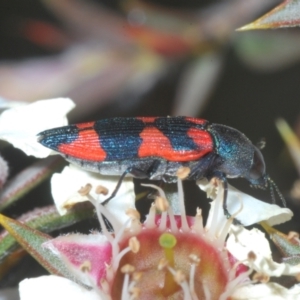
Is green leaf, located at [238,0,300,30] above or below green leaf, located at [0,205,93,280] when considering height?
above

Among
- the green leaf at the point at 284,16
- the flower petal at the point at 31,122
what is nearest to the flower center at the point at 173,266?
the flower petal at the point at 31,122

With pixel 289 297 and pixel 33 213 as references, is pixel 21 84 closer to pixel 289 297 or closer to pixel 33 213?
pixel 33 213

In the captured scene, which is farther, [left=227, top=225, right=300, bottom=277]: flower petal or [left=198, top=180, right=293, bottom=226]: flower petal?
[left=198, top=180, right=293, bottom=226]: flower petal

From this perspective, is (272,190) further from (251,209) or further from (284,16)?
(284,16)

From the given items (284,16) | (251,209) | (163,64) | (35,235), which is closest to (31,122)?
(35,235)

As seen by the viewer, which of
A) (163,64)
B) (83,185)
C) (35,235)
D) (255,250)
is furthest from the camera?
(163,64)

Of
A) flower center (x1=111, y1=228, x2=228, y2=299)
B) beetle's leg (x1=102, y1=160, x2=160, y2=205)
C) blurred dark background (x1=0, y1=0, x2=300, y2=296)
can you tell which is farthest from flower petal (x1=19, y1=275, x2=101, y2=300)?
blurred dark background (x1=0, y1=0, x2=300, y2=296)

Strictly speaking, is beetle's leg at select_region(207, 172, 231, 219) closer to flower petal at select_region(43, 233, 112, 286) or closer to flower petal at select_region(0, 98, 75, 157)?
flower petal at select_region(43, 233, 112, 286)
